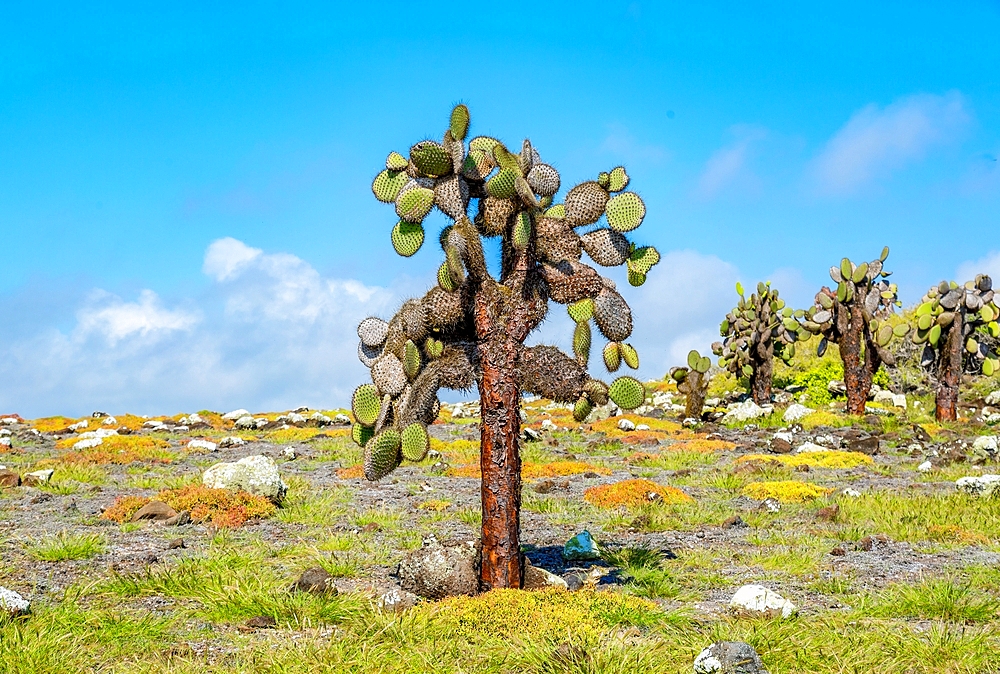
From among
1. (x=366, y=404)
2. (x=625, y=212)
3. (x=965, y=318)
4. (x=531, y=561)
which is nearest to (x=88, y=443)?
(x=531, y=561)

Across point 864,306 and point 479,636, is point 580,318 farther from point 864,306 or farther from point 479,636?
point 864,306

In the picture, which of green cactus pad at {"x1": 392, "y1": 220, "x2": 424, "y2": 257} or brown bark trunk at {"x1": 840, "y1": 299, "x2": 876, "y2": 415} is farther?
brown bark trunk at {"x1": 840, "y1": 299, "x2": 876, "y2": 415}

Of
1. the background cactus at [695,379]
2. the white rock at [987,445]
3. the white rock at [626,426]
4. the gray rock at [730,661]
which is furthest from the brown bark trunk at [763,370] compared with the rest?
the gray rock at [730,661]

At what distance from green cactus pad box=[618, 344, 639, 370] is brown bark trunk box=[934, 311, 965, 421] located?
20751 mm

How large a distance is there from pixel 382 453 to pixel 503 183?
286cm

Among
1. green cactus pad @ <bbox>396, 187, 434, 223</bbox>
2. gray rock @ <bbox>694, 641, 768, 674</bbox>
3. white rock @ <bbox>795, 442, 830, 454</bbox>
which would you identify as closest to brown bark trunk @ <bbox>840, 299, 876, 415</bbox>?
white rock @ <bbox>795, 442, 830, 454</bbox>

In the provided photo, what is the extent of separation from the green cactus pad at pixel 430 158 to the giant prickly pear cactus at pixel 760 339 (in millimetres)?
25528

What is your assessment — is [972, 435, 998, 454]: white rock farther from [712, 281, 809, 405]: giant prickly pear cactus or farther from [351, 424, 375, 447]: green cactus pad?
[351, 424, 375, 447]: green cactus pad

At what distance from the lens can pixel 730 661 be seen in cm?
584

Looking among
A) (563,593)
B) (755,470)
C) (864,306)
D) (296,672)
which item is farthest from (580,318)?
(864,306)

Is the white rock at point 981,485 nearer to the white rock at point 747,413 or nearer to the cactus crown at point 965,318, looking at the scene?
the cactus crown at point 965,318

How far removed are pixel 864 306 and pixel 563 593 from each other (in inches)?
915

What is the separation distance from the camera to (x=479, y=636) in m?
6.79

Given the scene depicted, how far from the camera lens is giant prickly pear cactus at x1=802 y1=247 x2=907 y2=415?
2736 cm
